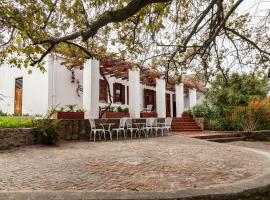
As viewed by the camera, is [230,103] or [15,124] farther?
[230,103]

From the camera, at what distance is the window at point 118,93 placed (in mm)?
19822

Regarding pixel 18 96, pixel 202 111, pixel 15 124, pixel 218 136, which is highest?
pixel 18 96

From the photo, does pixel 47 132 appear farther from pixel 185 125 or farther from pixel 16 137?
pixel 185 125

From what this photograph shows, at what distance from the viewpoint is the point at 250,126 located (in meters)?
15.8

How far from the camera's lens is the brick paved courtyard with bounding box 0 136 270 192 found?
15.4 ft

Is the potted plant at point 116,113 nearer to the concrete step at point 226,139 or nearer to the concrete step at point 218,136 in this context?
the concrete step at point 218,136

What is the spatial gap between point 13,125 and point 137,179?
6.41m

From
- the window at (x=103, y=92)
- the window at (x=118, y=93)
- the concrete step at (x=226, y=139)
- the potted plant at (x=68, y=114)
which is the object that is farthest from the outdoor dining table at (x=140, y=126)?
the window at (x=118, y=93)

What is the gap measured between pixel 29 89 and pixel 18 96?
1.75 metres

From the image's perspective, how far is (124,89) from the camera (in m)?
21.0

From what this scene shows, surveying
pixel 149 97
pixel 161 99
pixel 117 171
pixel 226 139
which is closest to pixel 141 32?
pixel 117 171

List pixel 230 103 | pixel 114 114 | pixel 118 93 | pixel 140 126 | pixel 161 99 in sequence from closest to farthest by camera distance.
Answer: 1. pixel 140 126
2. pixel 114 114
3. pixel 230 103
4. pixel 161 99
5. pixel 118 93

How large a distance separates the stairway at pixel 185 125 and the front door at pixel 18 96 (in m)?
10.3

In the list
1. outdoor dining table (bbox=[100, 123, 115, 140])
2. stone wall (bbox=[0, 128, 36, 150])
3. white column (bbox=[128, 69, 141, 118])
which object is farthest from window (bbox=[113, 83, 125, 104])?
stone wall (bbox=[0, 128, 36, 150])
